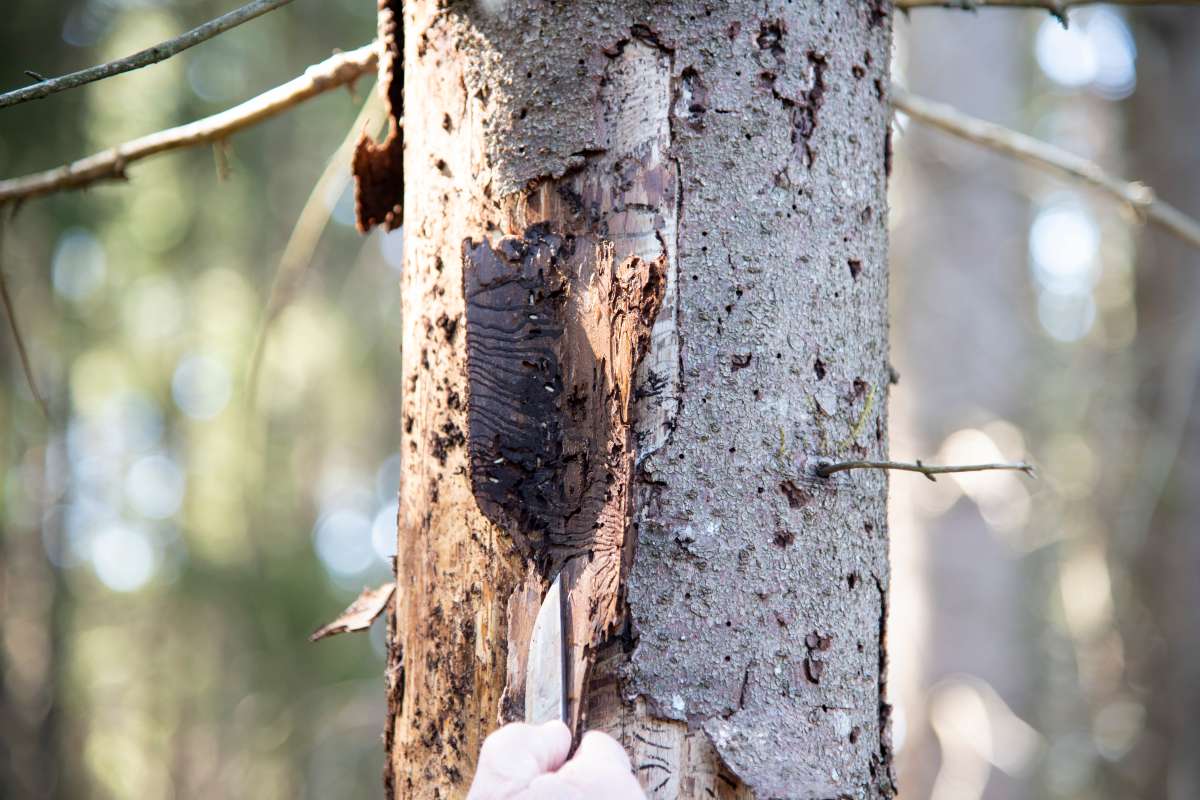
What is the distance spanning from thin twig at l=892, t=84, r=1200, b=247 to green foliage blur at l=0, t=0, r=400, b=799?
3.08m

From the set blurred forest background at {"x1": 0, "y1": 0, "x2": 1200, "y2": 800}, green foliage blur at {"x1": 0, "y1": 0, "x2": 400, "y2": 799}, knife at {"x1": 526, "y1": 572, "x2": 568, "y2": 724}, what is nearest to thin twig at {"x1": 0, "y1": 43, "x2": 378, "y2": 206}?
blurred forest background at {"x1": 0, "y1": 0, "x2": 1200, "y2": 800}

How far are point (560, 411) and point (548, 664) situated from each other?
25 cm

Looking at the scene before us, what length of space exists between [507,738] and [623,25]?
75cm

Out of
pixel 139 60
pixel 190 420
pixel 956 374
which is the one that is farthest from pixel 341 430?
pixel 139 60

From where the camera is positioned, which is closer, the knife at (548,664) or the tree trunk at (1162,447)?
the knife at (548,664)

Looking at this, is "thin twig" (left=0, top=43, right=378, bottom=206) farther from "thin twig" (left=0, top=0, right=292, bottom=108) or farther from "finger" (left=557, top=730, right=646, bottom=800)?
"finger" (left=557, top=730, right=646, bottom=800)

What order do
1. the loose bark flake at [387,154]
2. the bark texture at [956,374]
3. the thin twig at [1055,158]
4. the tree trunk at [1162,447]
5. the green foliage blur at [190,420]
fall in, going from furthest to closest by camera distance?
the green foliage blur at [190,420]
the tree trunk at [1162,447]
the bark texture at [956,374]
the thin twig at [1055,158]
the loose bark flake at [387,154]

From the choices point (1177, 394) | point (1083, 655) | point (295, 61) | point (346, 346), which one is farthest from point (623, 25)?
point (1083, 655)

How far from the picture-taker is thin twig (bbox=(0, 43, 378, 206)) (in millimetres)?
1300

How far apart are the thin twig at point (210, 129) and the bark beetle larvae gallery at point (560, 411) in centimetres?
56

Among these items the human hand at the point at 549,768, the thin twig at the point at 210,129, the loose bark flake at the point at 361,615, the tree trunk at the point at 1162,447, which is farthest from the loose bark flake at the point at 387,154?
the tree trunk at the point at 1162,447

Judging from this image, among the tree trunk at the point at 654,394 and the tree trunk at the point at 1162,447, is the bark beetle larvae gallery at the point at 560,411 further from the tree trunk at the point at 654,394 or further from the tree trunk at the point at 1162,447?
the tree trunk at the point at 1162,447

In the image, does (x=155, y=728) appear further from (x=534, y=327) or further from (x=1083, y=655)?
(x=534, y=327)

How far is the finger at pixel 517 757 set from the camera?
0.79 m
